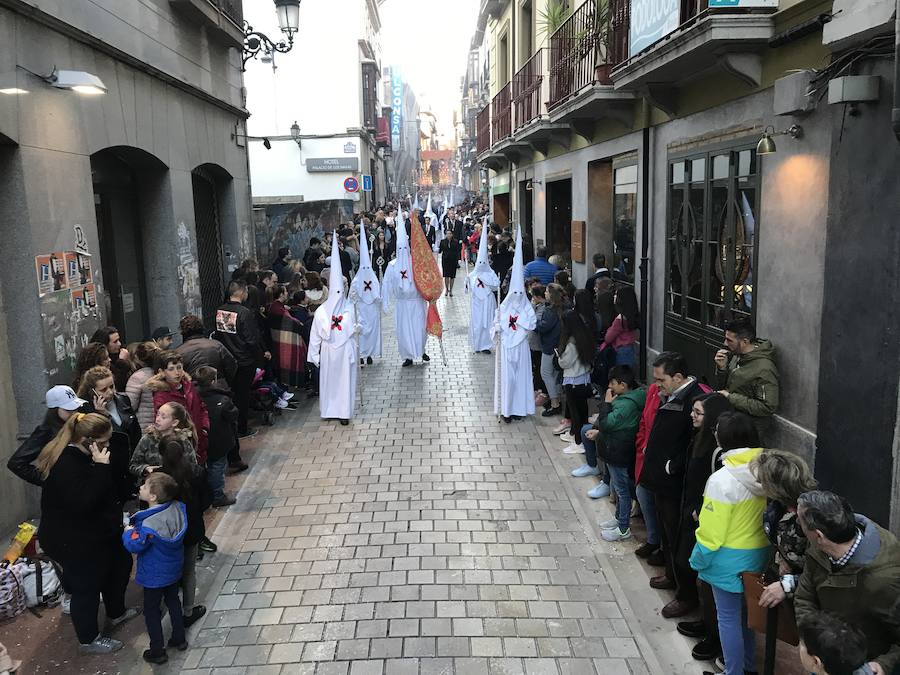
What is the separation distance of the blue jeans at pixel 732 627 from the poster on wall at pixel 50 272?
248 inches

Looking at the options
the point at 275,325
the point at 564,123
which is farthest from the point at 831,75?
the point at 564,123

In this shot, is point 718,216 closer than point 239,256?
Yes

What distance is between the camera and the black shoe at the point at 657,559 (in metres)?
6.00

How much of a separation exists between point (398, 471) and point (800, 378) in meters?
4.16

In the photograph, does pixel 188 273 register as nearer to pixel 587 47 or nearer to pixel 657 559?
pixel 587 47

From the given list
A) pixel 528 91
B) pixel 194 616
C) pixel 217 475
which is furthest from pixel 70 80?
pixel 528 91

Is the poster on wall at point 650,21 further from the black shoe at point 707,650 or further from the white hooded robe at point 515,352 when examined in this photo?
the black shoe at point 707,650

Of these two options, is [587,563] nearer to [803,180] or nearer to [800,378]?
[800,378]

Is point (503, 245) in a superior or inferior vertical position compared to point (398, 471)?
superior

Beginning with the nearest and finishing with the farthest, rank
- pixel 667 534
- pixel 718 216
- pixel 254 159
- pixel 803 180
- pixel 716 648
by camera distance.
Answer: pixel 716 648, pixel 667 534, pixel 803 180, pixel 718 216, pixel 254 159

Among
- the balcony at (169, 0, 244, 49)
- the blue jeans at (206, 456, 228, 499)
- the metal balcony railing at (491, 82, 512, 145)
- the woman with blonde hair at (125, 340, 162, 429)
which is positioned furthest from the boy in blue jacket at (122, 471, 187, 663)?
the metal balcony railing at (491, 82, 512, 145)

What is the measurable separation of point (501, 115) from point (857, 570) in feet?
67.6

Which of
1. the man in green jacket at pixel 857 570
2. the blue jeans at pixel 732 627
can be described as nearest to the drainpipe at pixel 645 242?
the blue jeans at pixel 732 627

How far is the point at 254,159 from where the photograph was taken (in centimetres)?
3128
